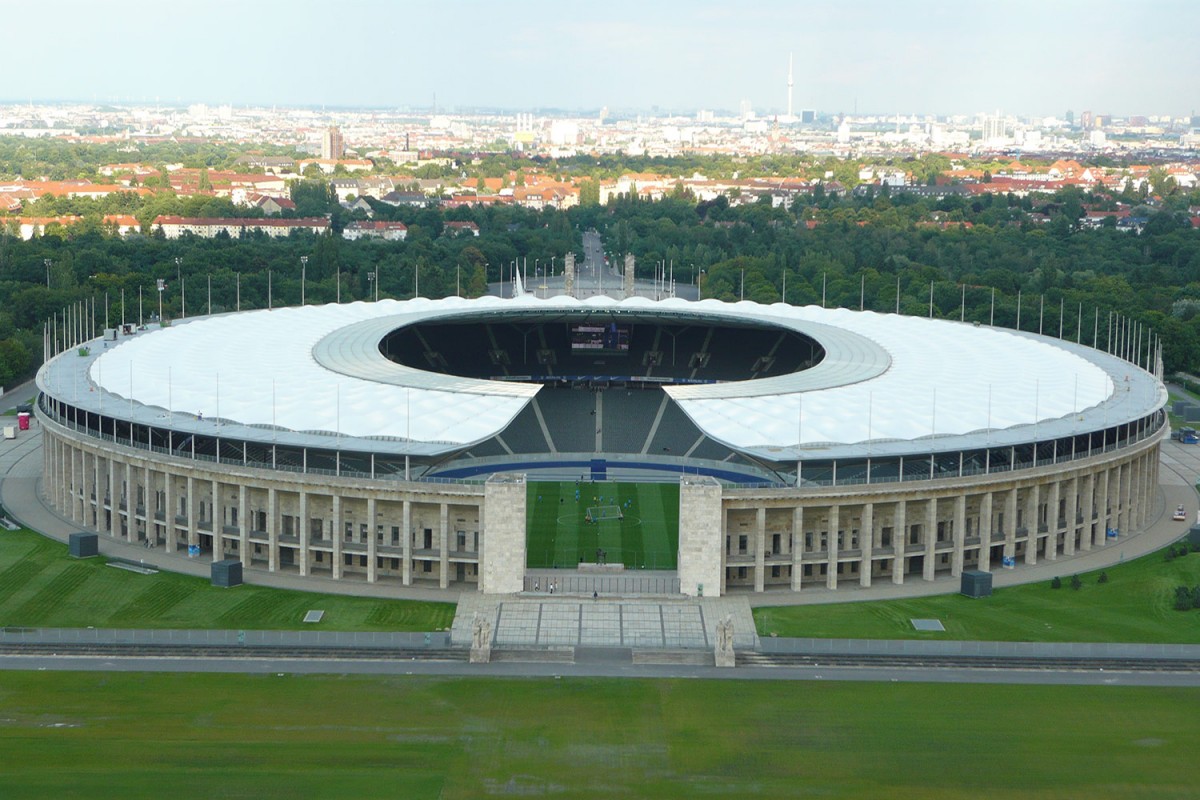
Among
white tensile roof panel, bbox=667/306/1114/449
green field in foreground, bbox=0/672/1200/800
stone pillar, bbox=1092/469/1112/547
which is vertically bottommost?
green field in foreground, bbox=0/672/1200/800

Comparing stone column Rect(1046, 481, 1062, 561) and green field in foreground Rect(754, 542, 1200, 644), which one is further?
stone column Rect(1046, 481, 1062, 561)

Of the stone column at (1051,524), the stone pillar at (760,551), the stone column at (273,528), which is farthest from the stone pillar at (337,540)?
the stone column at (1051,524)

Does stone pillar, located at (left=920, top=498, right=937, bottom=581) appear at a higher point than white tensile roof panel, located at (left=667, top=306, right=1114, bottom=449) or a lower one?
lower

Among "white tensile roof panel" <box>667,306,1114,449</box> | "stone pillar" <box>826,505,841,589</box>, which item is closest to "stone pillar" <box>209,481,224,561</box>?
"white tensile roof panel" <box>667,306,1114,449</box>

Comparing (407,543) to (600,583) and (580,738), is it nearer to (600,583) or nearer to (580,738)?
(600,583)

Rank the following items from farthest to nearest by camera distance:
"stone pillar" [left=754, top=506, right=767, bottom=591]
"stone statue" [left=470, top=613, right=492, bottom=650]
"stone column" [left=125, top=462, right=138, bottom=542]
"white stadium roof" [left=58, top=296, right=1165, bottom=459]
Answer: "stone column" [left=125, top=462, right=138, bottom=542] < "white stadium roof" [left=58, top=296, right=1165, bottom=459] < "stone pillar" [left=754, top=506, right=767, bottom=591] < "stone statue" [left=470, top=613, right=492, bottom=650]

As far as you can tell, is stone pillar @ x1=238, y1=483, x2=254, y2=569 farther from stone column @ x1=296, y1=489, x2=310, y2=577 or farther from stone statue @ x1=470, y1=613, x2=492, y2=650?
stone statue @ x1=470, y1=613, x2=492, y2=650
